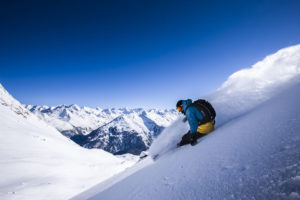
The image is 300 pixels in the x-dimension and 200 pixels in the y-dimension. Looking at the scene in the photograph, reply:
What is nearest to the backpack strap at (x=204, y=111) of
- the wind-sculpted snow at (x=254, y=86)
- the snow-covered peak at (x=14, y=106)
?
the wind-sculpted snow at (x=254, y=86)

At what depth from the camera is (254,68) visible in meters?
5.36

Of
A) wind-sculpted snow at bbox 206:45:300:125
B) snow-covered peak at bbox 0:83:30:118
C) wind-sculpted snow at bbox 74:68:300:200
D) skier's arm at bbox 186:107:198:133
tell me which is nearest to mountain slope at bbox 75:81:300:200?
wind-sculpted snow at bbox 74:68:300:200

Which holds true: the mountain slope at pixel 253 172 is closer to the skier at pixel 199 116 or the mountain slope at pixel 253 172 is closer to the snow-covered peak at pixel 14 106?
the skier at pixel 199 116

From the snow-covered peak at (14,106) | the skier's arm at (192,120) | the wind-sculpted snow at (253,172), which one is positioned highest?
the snow-covered peak at (14,106)

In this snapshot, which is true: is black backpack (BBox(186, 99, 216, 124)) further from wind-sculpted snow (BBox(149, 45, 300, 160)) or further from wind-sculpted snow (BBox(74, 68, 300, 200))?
wind-sculpted snow (BBox(74, 68, 300, 200))

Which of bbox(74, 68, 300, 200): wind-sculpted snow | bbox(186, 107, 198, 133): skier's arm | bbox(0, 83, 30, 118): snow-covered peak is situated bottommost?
bbox(74, 68, 300, 200): wind-sculpted snow

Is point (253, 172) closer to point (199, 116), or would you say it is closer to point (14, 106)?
point (199, 116)

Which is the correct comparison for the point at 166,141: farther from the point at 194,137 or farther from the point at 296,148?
the point at 296,148

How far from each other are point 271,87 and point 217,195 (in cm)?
458

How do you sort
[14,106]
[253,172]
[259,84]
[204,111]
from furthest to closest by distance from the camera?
A: 1. [14,106]
2. [259,84]
3. [204,111]
4. [253,172]

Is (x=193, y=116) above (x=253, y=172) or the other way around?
above

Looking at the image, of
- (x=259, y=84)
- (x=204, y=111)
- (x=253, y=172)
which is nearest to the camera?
(x=253, y=172)

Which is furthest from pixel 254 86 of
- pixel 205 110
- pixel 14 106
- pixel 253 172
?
pixel 14 106

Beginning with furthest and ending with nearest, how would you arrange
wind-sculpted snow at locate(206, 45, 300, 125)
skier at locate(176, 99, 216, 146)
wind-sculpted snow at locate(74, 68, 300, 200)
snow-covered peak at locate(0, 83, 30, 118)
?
1. snow-covered peak at locate(0, 83, 30, 118)
2. wind-sculpted snow at locate(206, 45, 300, 125)
3. skier at locate(176, 99, 216, 146)
4. wind-sculpted snow at locate(74, 68, 300, 200)
